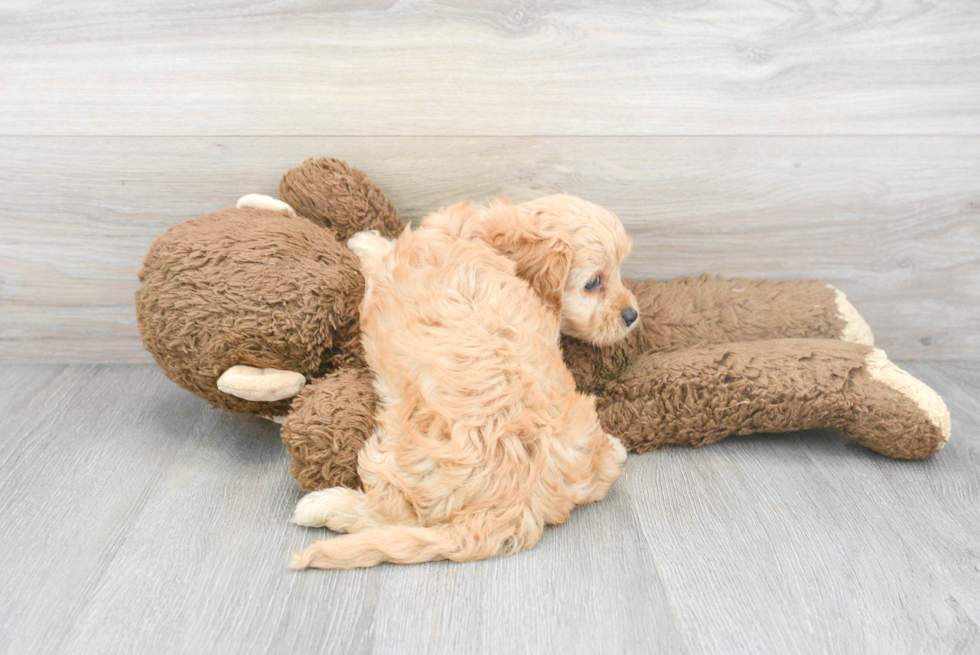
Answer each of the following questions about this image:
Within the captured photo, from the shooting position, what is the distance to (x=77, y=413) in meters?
1.31

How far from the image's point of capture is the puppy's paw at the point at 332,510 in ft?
3.13

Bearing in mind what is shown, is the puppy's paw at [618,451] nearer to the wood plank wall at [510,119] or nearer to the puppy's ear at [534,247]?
the puppy's ear at [534,247]

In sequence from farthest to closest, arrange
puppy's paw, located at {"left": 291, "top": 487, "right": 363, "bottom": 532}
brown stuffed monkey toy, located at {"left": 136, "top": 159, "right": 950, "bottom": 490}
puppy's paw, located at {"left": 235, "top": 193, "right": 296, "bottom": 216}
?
puppy's paw, located at {"left": 235, "top": 193, "right": 296, "bottom": 216}
brown stuffed monkey toy, located at {"left": 136, "top": 159, "right": 950, "bottom": 490}
puppy's paw, located at {"left": 291, "top": 487, "right": 363, "bottom": 532}

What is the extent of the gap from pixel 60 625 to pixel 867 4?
158 cm

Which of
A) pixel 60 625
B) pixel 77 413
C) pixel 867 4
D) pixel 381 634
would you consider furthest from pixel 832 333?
pixel 77 413

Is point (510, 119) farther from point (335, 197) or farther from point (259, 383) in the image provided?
point (259, 383)

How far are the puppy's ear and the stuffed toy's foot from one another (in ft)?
1.22

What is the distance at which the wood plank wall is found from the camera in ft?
4.17

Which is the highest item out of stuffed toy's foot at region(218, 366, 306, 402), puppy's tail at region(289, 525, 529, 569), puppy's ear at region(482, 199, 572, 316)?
puppy's ear at region(482, 199, 572, 316)

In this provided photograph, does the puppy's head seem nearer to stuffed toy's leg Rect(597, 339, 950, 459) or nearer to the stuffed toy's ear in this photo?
stuffed toy's leg Rect(597, 339, 950, 459)

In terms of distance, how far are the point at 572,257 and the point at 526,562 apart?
1.43 ft

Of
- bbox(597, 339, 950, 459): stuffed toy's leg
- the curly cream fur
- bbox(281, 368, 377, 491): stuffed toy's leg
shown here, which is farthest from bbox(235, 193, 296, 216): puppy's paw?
bbox(597, 339, 950, 459): stuffed toy's leg

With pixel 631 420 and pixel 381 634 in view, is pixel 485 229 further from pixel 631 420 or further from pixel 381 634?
pixel 381 634

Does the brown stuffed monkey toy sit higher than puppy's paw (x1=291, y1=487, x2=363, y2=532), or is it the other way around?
the brown stuffed monkey toy
